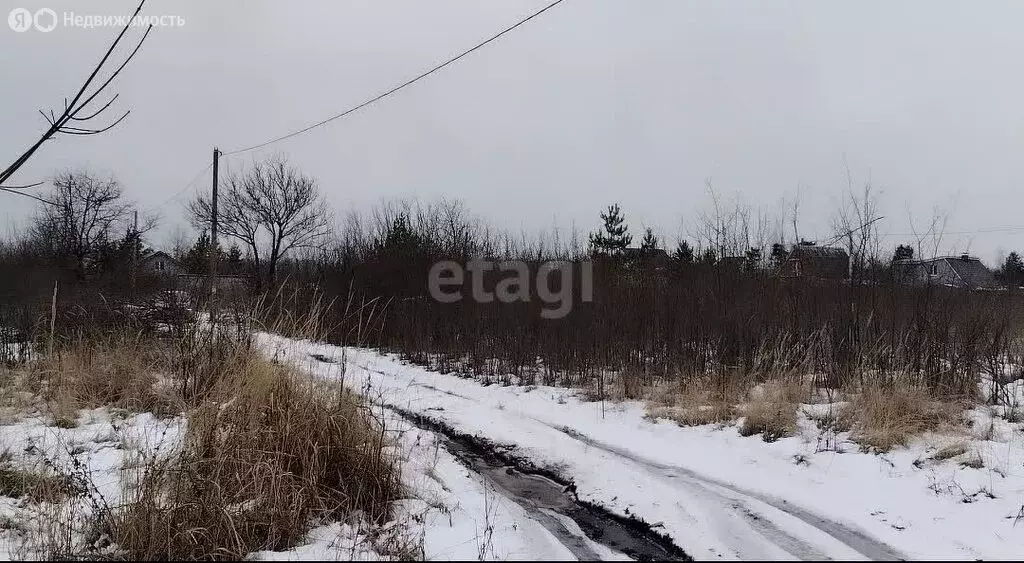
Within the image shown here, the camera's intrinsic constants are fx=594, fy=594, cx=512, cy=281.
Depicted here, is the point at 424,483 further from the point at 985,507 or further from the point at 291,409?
the point at 985,507

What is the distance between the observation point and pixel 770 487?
4512 millimetres

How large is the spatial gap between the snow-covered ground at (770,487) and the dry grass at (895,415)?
0.50ft

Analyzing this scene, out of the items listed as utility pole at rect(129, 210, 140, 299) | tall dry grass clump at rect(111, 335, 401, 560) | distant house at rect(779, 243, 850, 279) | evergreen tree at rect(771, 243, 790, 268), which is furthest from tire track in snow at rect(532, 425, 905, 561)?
utility pole at rect(129, 210, 140, 299)

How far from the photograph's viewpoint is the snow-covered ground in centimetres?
334

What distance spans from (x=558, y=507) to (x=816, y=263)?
6.92 m

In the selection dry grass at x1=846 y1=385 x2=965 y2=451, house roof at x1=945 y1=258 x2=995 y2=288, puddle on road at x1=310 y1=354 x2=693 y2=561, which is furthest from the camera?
house roof at x1=945 y1=258 x2=995 y2=288

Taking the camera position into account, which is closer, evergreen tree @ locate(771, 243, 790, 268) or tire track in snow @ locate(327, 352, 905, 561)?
tire track in snow @ locate(327, 352, 905, 561)

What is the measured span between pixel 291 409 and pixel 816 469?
164 inches

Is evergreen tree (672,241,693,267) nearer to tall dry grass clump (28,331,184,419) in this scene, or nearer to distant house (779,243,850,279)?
distant house (779,243,850,279)

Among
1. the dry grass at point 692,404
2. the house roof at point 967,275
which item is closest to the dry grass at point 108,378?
the dry grass at point 692,404

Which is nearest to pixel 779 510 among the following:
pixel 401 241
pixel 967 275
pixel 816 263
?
pixel 816 263

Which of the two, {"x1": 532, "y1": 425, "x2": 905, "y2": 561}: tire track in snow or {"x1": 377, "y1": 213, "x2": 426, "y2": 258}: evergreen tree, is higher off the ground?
{"x1": 377, "y1": 213, "x2": 426, "y2": 258}: evergreen tree

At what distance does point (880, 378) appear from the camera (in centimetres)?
641

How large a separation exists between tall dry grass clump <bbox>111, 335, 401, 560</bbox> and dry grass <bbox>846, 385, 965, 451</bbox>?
164 inches
